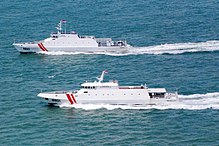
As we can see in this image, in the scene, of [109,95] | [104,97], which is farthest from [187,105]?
[104,97]

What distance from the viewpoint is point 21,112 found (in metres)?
165

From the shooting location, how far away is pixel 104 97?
170750 mm

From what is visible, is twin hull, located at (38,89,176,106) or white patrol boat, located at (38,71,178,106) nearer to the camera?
white patrol boat, located at (38,71,178,106)

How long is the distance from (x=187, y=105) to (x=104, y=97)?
22.9 metres

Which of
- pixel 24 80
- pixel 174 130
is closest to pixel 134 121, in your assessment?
pixel 174 130

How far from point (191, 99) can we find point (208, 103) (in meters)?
5.15

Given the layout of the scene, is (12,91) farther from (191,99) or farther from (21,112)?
(191,99)

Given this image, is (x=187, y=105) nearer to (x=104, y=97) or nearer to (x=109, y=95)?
(x=109, y=95)

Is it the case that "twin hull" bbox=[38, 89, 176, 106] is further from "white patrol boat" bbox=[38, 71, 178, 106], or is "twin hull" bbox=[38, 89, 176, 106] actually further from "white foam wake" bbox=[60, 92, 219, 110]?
"white foam wake" bbox=[60, 92, 219, 110]

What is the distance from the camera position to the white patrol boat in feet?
559

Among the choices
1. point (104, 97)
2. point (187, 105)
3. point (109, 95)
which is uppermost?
point (109, 95)

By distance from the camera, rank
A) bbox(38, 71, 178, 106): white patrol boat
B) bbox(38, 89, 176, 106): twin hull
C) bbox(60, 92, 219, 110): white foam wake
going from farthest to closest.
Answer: bbox(38, 89, 176, 106): twin hull → bbox(38, 71, 178, 106): white patrol boat → bbox(60, 92, 219, 110): white foam wake

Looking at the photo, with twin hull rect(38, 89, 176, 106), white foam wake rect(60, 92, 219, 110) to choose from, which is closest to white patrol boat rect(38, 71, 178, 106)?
twin hull rect(38, 89, 176, 106)

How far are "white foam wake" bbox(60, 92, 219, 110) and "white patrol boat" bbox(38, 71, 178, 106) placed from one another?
149 cm
